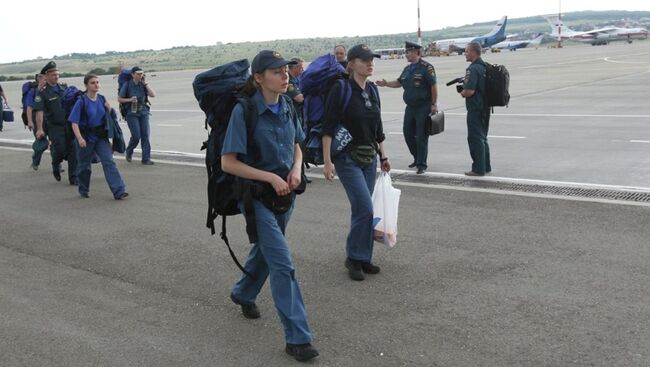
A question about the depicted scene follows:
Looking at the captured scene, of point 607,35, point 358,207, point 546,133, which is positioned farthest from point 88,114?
point 607,35

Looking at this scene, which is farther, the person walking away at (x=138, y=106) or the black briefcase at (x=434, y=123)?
the person walking away at (x=138, y=106)

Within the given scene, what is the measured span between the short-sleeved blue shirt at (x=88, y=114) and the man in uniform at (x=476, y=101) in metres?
5.06

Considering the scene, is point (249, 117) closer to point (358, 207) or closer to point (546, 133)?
point (358, 207)

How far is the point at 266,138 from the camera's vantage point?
13.7 feet

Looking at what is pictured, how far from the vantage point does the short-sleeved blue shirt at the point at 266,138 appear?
4.07 metres

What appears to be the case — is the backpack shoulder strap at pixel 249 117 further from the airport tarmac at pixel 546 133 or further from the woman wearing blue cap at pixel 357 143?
the airport tarmac at pixel 546 133

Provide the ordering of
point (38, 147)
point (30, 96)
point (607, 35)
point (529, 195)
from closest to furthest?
1. point (529, 195)
2. point (38, 147)
3. point (30, 96)
4. point (607, 35)

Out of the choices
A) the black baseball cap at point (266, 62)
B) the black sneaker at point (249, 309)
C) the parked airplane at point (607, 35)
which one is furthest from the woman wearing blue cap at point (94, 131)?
the parked airplane at point (607, 35)

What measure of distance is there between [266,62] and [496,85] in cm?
564

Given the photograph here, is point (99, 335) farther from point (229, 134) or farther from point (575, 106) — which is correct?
point (575, 106)

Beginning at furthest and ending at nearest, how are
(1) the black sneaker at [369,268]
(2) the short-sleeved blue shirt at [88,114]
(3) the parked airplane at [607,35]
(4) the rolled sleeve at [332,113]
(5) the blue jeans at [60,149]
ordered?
(3) the parked airplane at [607,35] → (5) the blue jeans at [60,149] → (2) the short-sleeved blue shirt at [88,114] → (1) the black sneaker at [369,268] → (4) the rolled sleeve at [332,113]

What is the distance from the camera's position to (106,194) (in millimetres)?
9609

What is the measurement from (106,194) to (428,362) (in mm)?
6869

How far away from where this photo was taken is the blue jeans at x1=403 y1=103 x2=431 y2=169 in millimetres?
9641
